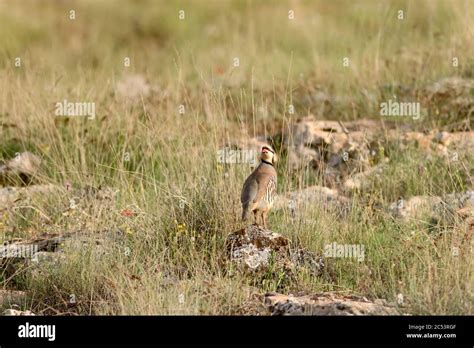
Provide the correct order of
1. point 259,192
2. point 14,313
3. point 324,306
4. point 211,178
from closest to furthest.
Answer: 1. point 324,306
2. point 14,313
3. point 259,192
4. point 211,178

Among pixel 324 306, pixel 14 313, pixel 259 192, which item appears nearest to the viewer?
pixel 324 306

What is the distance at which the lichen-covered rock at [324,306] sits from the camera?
24.3ft

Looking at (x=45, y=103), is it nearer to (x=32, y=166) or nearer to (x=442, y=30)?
(x=32, y=166)

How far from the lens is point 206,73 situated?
15188 millimetres

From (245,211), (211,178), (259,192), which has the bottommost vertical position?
Result: (245,211)

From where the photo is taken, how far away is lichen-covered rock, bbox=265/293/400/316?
292 inches

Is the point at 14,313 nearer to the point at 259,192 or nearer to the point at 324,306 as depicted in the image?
the point at 259,192

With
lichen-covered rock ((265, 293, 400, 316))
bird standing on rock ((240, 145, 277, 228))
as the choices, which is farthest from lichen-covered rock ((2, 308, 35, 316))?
bird standing on rock ((240, 145, 277, 228))

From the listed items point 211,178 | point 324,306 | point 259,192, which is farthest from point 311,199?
point 324,306

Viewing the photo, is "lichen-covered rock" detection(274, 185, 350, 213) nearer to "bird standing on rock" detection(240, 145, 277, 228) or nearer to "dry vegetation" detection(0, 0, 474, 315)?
"dry vegetation" detection(0, 0, 474, 315)

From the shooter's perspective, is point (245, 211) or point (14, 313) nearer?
point (14, 313)

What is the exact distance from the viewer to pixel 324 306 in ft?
24.6

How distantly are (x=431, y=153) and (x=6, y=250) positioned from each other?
4.49 m
